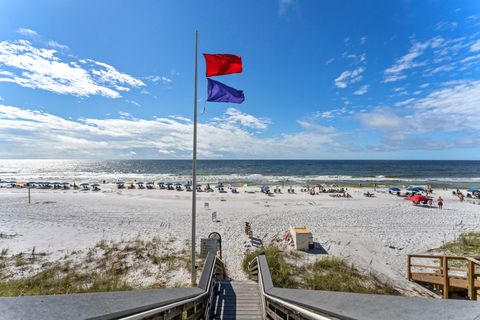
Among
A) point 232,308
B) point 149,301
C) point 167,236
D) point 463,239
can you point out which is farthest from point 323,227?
point 149,301

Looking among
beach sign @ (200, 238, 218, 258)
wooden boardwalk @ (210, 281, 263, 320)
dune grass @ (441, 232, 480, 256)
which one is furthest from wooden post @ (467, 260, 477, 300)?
beach sign @ (200, 238, 218, 258)

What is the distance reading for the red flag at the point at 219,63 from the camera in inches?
272

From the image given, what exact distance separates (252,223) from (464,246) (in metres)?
11.8

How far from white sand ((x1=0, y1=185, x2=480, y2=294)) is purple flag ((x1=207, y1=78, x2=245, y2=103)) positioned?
6614 mm

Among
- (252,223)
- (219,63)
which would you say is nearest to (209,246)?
(219,63)

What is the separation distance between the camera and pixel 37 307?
151 centimetres

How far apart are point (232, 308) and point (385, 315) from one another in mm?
4420

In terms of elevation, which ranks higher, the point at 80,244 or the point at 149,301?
the point at 149,301

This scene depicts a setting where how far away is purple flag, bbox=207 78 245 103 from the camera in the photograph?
23.0 ft

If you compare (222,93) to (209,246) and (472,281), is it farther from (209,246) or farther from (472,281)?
(472,281)

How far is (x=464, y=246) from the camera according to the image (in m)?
11.6

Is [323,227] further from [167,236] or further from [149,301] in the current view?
[149,301]

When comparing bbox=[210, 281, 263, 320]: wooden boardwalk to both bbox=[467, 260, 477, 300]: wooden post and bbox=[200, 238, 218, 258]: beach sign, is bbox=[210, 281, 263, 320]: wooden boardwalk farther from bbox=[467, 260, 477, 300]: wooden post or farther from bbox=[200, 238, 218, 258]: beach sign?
bbox=[467, 260, 477, 300]: wooden post

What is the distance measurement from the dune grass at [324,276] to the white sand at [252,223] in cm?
106
